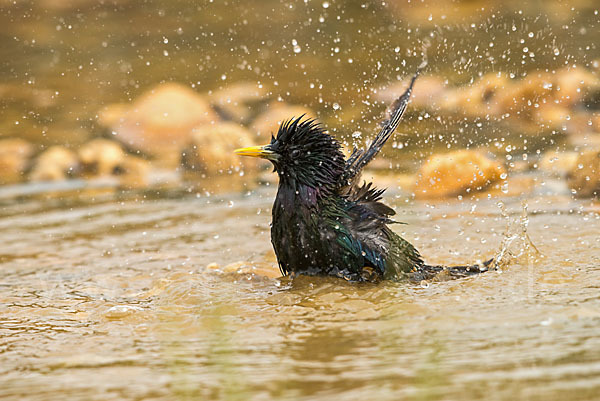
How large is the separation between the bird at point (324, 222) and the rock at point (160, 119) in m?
5.71

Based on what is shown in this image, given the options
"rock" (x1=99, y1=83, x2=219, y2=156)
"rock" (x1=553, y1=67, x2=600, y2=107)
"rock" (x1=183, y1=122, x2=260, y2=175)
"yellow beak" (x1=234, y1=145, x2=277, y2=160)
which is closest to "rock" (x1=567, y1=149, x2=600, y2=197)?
"rock" (x1=553, y1=67, x2=600, y2=107)

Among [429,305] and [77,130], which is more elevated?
[77,130]

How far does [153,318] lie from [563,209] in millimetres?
4109

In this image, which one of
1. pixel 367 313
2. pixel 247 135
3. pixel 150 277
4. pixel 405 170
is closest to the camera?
pixel 367 313

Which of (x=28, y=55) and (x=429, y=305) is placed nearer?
(x=429, y=305)

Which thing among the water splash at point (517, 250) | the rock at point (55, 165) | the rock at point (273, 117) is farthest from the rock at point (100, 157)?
the water splash at point (517, 250)

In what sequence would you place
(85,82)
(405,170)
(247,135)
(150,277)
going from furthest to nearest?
(85,82)
(247,135)
(405,170)
(150,277)

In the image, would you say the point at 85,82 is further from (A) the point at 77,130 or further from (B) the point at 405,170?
(B) the point at 405,170

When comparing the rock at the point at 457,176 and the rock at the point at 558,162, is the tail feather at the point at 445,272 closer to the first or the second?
the rock at the point at 457,176

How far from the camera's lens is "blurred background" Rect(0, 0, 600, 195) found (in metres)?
10.4

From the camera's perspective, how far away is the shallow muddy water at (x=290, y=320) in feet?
10.9

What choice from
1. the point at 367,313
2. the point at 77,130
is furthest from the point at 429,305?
the point at 77,130

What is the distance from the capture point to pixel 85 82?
1240 centimetres

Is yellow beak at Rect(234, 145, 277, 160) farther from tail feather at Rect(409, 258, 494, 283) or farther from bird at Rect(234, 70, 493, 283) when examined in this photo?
tail feather at Rect(409, 258, 494, 283)
